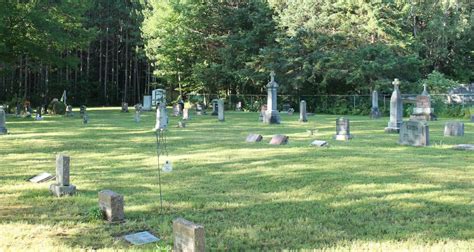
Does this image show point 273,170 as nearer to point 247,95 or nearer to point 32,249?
point 32,249

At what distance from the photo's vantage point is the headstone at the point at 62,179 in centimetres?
759

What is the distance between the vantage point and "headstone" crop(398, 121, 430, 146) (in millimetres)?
13609

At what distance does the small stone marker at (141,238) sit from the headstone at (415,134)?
1013 cm

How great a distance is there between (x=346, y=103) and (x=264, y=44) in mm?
8941

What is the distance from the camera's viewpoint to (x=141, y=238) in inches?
210

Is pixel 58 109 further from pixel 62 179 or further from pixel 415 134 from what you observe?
pixel 62 179

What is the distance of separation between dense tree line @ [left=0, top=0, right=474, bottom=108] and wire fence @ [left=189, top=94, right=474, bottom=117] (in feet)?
2.78

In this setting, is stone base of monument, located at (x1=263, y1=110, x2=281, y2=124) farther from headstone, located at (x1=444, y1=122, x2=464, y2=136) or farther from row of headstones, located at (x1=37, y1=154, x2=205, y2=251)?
row of headstones, located at (x1=37, y1=154, x2=205, y2=251)

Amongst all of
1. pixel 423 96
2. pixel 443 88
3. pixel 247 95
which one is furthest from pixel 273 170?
pixel 247 95

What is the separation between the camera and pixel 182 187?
26.7 feet

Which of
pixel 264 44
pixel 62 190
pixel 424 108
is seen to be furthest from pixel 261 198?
pixel 264 44

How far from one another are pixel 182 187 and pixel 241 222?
2.40 m

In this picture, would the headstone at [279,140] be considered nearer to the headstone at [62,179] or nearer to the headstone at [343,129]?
the headstone at [343,129]

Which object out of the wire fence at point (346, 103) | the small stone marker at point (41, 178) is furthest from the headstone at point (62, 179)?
the wire fence at point (346, 103)
